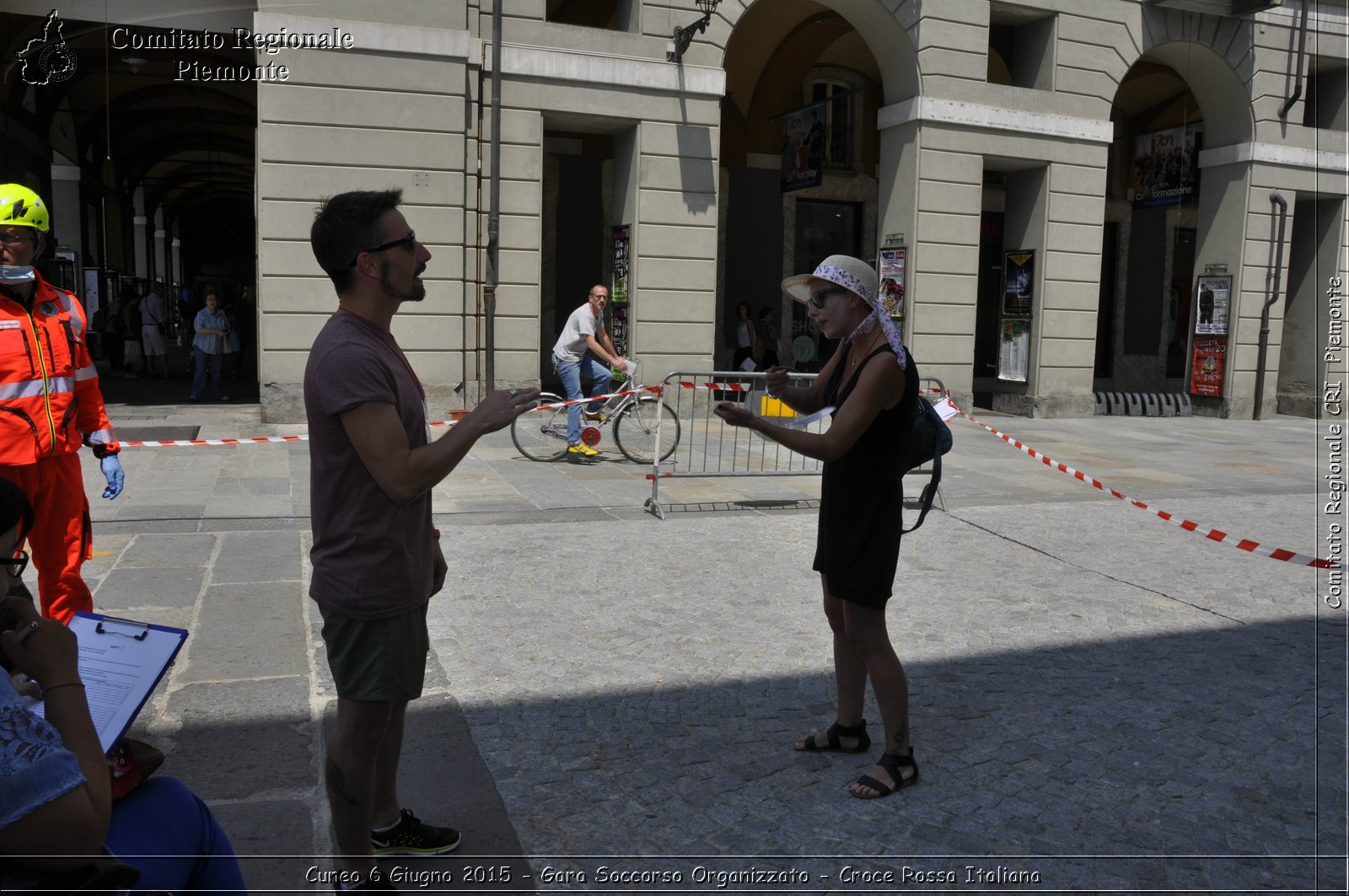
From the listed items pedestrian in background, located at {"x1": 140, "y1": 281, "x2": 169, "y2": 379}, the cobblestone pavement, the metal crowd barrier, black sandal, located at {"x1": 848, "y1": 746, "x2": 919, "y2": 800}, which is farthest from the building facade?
black sandal, located at {"x1": 848, "y1": 746, "x2": 919, "y2": 800}

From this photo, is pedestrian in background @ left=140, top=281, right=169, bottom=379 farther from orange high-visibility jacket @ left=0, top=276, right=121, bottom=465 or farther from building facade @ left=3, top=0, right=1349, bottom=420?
orange high-visibility jacket @ left=0, top=276, right=121, bottom=465

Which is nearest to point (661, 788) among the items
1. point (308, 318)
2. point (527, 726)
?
point (527, 726)

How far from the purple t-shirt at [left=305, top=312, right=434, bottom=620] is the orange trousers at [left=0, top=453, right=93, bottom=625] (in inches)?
79.7

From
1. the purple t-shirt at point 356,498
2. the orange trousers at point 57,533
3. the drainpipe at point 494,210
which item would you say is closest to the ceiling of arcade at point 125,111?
the drainpipe at point 494,210

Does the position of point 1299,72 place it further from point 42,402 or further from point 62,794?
point 62,794

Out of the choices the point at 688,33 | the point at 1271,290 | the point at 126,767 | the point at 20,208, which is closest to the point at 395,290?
the point at 126,767

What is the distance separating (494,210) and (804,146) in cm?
626

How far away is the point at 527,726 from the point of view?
14.0ft

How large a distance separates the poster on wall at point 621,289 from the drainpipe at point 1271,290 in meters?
12.2

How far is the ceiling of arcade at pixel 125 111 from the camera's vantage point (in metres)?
16.9

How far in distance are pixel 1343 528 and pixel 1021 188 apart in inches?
412

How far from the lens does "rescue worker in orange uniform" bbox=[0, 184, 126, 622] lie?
403 cm

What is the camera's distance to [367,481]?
2.73m

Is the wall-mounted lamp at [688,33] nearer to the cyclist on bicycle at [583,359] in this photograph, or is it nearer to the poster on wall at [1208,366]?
the cyclist on bicycle at [583,359]
